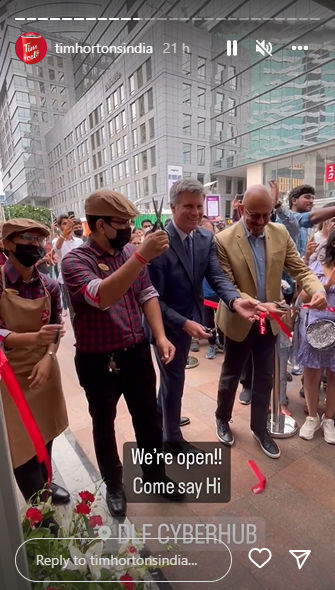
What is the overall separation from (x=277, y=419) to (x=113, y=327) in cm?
142

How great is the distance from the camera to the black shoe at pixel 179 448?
1.73 metres

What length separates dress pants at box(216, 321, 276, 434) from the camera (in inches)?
68.4

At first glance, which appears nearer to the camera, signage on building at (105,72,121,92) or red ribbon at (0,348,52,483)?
red ribbon at (0,348,52,483)

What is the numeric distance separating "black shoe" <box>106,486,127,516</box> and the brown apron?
436 millimetres

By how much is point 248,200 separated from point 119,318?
0.86m

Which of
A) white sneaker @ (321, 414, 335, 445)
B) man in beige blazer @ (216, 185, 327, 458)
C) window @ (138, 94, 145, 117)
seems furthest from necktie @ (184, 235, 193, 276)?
white sneaker @ (321, 414, 335, 445)

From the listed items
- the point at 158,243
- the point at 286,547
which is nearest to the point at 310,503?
the point at 286,547

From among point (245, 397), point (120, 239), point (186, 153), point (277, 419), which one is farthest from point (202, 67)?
point (245, 397)

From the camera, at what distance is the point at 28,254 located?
3.68 ft

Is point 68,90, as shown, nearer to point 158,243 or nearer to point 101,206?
point 101,206

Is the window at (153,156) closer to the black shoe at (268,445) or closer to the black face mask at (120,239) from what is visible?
the black face mask at (120,239)

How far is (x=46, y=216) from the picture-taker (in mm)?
1337

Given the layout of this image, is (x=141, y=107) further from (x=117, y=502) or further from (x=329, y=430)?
(x=329, y=430)

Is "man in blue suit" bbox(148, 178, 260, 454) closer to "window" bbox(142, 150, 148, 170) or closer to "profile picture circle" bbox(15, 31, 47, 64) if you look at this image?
"window" bbox(142, 150, 148, 170)
